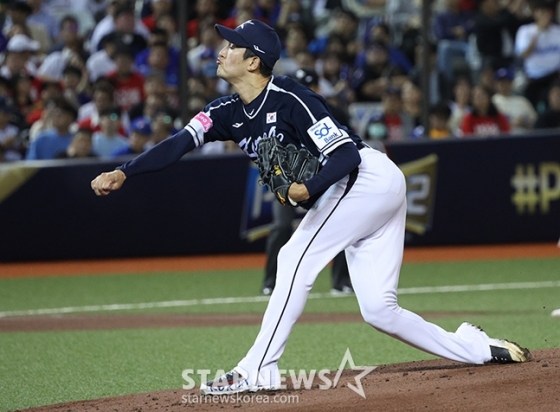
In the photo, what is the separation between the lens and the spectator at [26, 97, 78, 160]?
516 inches

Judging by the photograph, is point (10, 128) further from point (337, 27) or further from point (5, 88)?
point (337, 27)

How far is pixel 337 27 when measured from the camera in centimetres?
1577

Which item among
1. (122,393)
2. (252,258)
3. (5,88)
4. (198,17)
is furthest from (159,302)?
(198,17)

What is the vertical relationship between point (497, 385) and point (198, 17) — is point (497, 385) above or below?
below

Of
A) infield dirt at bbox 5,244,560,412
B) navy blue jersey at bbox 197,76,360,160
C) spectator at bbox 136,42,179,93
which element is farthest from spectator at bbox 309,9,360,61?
navy blue jersey at bbox 197,76,360,160

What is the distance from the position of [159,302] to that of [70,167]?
3567 millimetres

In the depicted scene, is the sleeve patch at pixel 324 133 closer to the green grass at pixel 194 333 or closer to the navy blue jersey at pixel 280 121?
the navy blue jersey at pixel 280 121

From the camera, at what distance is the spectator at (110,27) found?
1527 cm

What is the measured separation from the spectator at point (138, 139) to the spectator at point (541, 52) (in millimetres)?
5406

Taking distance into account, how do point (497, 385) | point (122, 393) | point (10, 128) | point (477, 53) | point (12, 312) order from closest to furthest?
point (497, 385) < point (122, 393) < point (12, 312) < point (10, 128) < point (477, 53)

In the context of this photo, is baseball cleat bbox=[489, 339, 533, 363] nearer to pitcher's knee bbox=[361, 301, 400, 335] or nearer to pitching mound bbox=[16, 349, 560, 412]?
pitching mound bbox=[16, 349, 560, 412]

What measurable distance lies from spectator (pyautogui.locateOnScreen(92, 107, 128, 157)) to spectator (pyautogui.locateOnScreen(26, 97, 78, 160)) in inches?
15.6

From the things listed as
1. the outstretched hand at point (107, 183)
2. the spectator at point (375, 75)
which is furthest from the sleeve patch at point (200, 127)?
the spectator at point (375, 75)

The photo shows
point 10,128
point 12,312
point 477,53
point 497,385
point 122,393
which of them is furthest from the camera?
point 477,53
